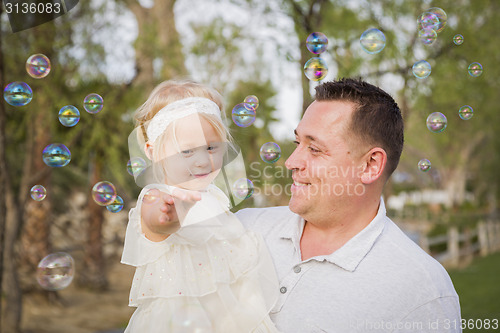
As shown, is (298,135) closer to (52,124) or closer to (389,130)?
(389,130)

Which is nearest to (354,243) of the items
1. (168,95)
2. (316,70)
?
(168,95)

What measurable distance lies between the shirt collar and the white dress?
0.20 meters

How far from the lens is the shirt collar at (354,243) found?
2.14m

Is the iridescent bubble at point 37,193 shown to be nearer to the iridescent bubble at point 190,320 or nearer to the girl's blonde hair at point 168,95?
the girl's blonde hair at point 168,95

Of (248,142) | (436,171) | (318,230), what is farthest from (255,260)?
(436,171)

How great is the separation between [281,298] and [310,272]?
156 millimetres

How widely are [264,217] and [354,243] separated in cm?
52

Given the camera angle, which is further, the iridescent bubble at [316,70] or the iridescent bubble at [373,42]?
the iridescent bubble at [373,42]

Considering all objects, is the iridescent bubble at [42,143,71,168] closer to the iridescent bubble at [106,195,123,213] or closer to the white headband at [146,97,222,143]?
the iridescent bubble at [106,195,123,213]

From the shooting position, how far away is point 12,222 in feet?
16.9

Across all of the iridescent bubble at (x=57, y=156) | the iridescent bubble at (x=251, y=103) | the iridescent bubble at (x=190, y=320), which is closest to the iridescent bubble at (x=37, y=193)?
the iridescent bubble at (x=57, y=156)

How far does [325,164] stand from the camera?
231 cm

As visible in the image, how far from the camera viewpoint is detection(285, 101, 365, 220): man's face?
7.52ft

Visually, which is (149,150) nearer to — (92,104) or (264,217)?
(264,217)
